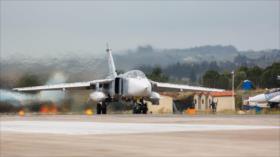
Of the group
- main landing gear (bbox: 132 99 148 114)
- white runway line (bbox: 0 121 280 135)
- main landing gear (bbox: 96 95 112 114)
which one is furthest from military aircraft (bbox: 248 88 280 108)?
white runway line (bbox: 0 121 280 135)

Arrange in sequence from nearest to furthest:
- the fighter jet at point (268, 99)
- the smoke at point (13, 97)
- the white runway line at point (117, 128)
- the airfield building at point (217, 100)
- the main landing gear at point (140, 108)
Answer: the white runway line at point (117, 128)
the smoke at point (13, 97)
the main landing gear at point (140, 108)
the fighter jet at point (268, 99)
the airfield building at point (217, 100)

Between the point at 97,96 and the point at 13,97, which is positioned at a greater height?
the point at 97,96

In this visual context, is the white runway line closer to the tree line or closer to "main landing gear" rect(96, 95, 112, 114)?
"main landing gear" rect(96, 95, 112, 114)

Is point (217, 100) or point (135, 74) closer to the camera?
point (135, 74)

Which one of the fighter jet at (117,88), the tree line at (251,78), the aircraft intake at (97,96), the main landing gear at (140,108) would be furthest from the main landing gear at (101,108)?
the tree line at (251,78)

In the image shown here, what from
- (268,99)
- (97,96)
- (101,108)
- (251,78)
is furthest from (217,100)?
(251,78)

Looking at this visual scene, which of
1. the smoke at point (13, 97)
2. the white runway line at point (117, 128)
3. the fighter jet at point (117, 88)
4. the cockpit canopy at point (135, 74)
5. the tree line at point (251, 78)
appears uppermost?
the tree line at point (251, 78)

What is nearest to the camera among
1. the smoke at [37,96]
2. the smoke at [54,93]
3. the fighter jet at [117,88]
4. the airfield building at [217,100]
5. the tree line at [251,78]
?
the smoke at [37,96]

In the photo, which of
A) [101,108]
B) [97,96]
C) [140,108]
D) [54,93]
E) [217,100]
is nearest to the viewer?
[54,93]

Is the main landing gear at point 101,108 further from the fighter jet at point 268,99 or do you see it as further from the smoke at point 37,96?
the fighter jet at point 268,99

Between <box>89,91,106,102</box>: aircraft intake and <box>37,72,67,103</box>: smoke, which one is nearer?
<box>37,72,67,103</box>: smoke

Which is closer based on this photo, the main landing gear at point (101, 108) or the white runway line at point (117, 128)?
the white runway line at point (117, 128)

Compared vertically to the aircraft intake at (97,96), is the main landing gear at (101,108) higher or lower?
lower

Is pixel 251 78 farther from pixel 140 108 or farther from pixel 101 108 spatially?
pixel 101 108
